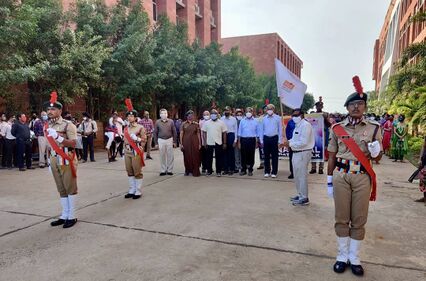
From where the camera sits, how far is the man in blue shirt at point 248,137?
939cm

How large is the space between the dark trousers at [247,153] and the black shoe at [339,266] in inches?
232

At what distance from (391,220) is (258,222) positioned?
214 centimetres

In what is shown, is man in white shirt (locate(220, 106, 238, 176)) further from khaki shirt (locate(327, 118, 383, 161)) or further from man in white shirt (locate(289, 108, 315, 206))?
khaki shirt (locate(327, 118, 383, 161))

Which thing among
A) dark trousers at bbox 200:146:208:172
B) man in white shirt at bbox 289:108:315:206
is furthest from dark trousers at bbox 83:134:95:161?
man in white shirt at bbox 289:108:315:206

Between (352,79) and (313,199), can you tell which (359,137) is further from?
(313,199)

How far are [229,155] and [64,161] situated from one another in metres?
5.45

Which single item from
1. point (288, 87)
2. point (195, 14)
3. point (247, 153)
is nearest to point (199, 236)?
point (288, 87)

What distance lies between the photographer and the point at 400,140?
12.7 m

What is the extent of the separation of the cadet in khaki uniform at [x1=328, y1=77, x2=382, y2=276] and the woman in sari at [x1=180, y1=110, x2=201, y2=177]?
604 centimetres

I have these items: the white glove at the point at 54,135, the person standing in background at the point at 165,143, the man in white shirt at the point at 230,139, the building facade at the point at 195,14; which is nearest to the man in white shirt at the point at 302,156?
the man in white shirt at the point at 230,139

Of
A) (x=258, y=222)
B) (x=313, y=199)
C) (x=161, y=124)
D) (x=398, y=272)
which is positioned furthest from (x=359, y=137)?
(x=161, y=124)

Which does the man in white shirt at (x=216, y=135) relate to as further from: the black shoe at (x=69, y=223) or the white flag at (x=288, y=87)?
the black shoe at (x=69, y=223)

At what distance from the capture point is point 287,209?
19.6ft

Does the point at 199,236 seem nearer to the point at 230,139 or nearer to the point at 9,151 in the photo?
the point at 230,139
